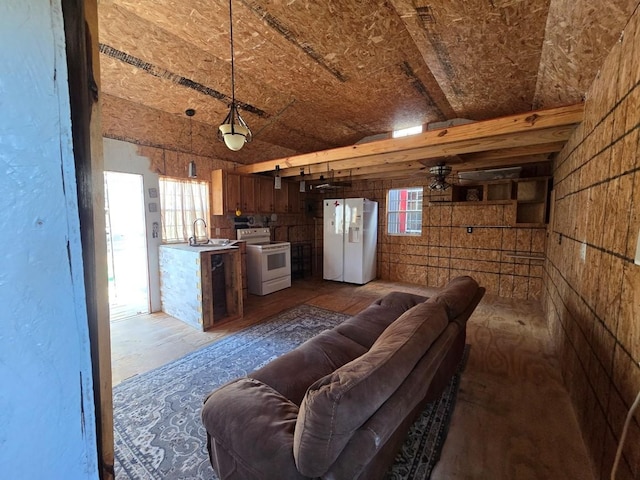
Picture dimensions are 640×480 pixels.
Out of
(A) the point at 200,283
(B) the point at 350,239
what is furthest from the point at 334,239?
(A) the point at 200,283

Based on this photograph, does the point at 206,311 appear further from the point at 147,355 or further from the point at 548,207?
the point at 548,207

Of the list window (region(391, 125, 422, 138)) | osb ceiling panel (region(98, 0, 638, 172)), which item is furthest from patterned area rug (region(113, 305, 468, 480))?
window (region(391, 125, 422, 138))

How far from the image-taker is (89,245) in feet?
1.49

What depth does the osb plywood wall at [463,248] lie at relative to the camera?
4.82 meters

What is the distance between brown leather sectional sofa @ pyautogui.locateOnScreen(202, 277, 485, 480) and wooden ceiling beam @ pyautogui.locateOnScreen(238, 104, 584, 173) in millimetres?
2019

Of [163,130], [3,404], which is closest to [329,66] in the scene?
[163,130]

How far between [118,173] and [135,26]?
1.89m

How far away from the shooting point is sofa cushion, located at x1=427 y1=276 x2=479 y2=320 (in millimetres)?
1857

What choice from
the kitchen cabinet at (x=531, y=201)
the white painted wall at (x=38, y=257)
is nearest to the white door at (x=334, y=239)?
the kitchen cabinet at (x=531, y=201)

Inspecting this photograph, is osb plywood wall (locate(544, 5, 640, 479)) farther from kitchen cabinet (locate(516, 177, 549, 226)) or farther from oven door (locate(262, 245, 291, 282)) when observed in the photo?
oven door (locate(262, 245, 291, 282))

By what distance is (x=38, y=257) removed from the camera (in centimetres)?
37

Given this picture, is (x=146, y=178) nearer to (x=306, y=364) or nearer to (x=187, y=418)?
(x=187, y=418)

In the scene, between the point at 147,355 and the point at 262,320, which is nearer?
the point at 147,355

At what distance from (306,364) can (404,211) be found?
4823 mm
